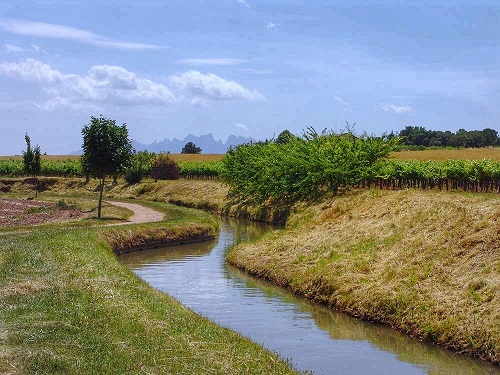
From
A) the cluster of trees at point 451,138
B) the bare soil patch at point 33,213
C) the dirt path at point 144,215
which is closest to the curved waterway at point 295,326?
the dirt path at point 144,215

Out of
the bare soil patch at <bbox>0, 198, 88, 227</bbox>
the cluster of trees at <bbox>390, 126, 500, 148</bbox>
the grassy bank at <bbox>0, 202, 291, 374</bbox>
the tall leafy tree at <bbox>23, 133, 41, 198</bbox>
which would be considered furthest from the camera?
the cluster of trees at <bbox>390, 126, 500, 148</bbox>

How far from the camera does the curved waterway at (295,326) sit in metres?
18.5

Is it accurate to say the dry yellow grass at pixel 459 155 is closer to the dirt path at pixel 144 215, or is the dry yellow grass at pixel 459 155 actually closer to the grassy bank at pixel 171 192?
the grassy bank at pixel 171 192

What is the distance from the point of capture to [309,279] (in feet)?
90.3

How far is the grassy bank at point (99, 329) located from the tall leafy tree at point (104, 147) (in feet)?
82.7

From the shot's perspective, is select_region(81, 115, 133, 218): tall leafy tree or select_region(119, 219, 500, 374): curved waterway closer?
select_region(119, 219, 500, 374): curved waterway

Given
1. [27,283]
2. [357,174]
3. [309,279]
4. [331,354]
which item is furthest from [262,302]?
[357,174]

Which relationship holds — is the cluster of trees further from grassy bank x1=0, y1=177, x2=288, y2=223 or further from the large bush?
the large bush

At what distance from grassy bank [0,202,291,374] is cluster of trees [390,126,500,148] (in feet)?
425

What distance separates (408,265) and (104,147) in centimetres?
3090

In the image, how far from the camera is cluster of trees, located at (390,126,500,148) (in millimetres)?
150250

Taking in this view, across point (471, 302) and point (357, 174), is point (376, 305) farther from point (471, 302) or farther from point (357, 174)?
point (357, 174)

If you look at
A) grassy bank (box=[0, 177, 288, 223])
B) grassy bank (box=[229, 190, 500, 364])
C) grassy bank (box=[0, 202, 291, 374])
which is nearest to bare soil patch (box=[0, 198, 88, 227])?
grassy bank (box=[0, 177, 288, 223])

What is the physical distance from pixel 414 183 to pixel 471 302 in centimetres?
3199
